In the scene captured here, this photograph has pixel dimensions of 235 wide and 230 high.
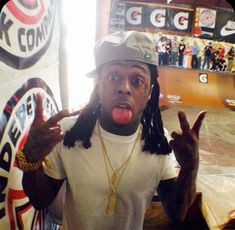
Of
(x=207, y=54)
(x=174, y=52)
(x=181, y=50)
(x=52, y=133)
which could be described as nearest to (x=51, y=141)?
(x=52, y=133)

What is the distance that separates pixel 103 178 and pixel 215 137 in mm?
4526

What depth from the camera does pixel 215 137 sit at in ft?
17.5

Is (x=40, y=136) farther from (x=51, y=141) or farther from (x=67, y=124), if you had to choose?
(x=67, y=124)

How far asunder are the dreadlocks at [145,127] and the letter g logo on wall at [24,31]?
0.35 metres

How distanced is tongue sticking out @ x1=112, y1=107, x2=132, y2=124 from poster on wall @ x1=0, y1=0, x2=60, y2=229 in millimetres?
419

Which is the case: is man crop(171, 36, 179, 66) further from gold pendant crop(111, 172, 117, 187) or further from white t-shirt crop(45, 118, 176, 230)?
gold pendant crop(111, 172, 117, 187)

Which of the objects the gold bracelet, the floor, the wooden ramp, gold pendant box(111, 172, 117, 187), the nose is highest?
the nose

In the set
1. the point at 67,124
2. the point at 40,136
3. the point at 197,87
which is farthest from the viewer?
the point at 197,87

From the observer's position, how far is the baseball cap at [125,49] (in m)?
1.20

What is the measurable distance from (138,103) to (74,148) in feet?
1.15

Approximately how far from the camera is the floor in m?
3.99

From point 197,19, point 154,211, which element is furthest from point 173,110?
point 154,211

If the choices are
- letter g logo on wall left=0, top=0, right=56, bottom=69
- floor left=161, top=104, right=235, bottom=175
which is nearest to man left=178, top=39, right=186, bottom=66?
floor left=161, top=104, right=235, bottom=175

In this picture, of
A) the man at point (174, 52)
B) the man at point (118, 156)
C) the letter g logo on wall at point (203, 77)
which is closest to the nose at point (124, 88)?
the man at point (118, 156)
